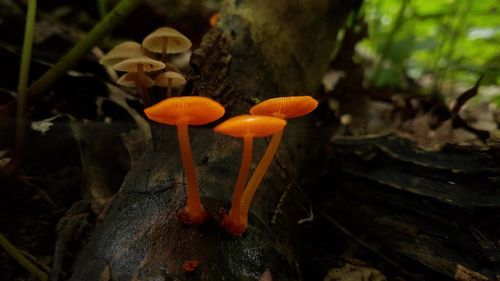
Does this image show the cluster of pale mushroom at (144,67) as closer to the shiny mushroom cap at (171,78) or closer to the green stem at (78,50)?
the shiny mushroom cap at (171,78)

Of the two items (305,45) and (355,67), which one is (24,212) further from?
(355,67)

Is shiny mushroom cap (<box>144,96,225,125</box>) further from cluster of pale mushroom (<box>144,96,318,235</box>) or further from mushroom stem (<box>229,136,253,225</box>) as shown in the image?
mushroom stem (<box>229,136,253,225</box>)

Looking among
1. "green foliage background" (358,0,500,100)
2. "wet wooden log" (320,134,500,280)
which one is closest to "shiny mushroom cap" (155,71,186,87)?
"wet wooden log" (320,134,500,280)

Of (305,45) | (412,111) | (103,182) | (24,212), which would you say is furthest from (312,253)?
(412,111)

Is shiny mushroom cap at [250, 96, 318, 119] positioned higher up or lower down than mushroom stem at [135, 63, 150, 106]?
lower down

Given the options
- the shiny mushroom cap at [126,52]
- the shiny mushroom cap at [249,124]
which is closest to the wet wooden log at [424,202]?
the shiny mushroom cap at [249,124]

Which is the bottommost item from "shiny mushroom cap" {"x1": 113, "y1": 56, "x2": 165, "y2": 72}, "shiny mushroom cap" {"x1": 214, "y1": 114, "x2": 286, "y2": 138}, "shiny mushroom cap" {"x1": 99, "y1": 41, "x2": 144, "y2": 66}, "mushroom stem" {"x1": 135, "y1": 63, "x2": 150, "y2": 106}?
"shiny mushroom cap" {"x1": 214, "y1": 114, "x2": 286, "y2": 138}
